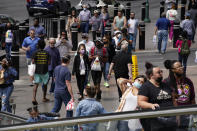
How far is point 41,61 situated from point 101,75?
1.70 m

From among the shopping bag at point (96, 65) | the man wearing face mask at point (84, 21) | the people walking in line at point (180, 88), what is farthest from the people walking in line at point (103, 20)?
the people walking in line at point (180, 88)

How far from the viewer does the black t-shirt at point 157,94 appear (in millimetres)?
9828

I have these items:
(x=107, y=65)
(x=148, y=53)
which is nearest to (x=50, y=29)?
(x=148, y=53)

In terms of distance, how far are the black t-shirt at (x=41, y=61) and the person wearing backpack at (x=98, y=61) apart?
1206 millimetres

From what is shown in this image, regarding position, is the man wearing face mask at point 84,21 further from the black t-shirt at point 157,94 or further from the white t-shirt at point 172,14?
the black t-shirt at point 157,94

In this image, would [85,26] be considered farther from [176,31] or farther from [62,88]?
[62,88]

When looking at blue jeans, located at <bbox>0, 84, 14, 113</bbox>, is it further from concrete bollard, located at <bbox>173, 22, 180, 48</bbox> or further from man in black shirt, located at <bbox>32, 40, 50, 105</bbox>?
concrete bollard, located at <bbox>173, 22, 180, 48</bbox>

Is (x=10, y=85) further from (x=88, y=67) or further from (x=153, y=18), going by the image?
(x=153, y=18)

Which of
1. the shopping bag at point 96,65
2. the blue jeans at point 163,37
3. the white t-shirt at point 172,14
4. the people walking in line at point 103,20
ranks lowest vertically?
the shopping bag at point 96,65

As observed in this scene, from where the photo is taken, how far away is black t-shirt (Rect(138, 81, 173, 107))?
9.83m

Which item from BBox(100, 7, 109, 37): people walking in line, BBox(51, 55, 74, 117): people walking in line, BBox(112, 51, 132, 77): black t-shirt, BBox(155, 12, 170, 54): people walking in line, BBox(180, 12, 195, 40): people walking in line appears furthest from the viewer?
BBox(100, 7, 109, 37): people walking in line

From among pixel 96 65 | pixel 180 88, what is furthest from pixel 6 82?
pixel 180 88

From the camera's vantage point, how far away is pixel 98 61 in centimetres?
1672

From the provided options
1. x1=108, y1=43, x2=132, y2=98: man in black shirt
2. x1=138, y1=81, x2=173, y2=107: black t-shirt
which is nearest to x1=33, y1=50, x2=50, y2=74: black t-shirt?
x1=108, y1=43, x2=132, y2=98: man in black shirt
